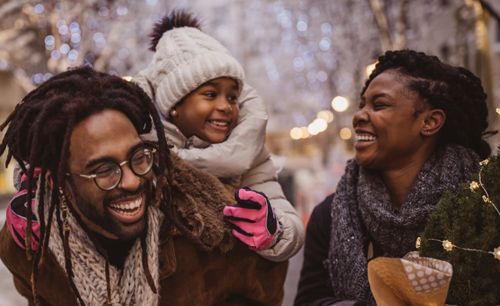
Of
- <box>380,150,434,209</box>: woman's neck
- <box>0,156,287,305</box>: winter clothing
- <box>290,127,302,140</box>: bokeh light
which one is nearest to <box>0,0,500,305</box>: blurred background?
<box>380,150,434,209</box>: woman's neck

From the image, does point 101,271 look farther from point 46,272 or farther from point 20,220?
point 20,220

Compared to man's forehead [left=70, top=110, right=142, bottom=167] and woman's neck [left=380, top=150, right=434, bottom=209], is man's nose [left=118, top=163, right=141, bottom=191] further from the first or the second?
woman's neck [left=380, top=150, right=434, bottom=209]

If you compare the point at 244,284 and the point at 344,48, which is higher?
the point at 344,48

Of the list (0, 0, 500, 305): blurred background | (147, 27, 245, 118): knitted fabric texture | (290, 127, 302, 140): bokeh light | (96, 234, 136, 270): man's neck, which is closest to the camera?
(96, 234, 136, 270): man's neck

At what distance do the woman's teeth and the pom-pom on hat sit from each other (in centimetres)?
80

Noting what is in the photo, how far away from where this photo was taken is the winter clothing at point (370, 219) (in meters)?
1.87

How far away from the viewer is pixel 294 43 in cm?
2119

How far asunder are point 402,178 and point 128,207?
156cm

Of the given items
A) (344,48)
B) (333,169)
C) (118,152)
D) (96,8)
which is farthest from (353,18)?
(118,152)

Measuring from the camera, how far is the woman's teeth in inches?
60.9

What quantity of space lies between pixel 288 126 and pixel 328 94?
2086cm

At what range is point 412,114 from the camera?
1.97 metres

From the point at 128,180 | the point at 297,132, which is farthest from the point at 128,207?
the point at 297,132

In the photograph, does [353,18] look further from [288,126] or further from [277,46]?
[288,126]
